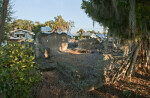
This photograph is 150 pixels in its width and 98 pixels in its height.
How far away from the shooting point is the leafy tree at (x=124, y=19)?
3.41 metres

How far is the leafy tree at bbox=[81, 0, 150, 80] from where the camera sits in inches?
134

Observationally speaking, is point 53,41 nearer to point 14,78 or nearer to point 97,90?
point 97,90

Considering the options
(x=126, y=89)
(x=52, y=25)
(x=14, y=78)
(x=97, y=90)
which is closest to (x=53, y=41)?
(x=97, y=90)

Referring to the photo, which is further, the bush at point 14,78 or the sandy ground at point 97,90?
the sandy ground at point 97,90

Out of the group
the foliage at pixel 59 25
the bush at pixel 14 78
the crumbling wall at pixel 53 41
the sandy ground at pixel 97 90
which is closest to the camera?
the bush at pixel 14 78

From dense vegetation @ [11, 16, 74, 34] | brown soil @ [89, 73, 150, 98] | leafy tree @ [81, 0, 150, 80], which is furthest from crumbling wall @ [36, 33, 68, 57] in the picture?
dense vegetation @ [11, 16, 74, 34]

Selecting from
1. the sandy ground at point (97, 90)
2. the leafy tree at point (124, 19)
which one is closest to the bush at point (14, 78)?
the sandy ground at point (97, 90)

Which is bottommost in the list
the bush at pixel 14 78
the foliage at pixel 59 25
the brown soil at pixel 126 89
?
the brown soil at pixel 126 89

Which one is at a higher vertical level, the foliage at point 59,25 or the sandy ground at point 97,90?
the foliage at point 59,25

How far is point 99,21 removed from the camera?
4527 millimetres

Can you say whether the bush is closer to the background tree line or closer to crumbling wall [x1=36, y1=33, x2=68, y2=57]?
crumbling wall [x1=36, y1=33, x2=68, y2=57]

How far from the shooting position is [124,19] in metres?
4.11

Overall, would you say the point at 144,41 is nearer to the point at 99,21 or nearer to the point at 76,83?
the point at 99,21

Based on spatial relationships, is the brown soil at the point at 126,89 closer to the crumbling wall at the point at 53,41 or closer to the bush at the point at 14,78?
the bush at the point at 14,78
